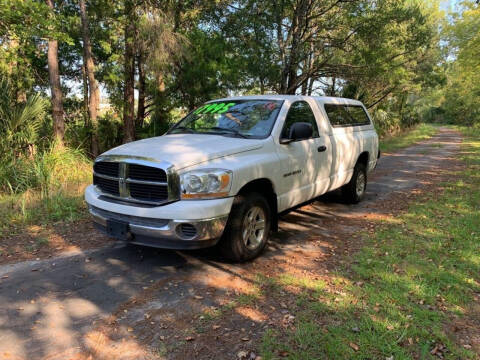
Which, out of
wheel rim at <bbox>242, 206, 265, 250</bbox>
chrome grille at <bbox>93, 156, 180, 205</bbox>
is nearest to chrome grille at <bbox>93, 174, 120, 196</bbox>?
chrome grille at <bbox>93, 156, 180, 205</bbox>

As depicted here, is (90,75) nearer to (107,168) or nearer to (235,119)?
(235,119)

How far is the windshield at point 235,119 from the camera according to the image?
15.0ft

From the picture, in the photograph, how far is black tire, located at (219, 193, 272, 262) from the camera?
382 centimetres

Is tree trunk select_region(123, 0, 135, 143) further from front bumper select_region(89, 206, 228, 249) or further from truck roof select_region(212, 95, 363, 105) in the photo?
front bumper select_region(89, 206, 228, 249)

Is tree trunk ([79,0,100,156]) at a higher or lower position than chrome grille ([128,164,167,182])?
higher

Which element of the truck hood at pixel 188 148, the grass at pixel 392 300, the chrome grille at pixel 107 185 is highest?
the truck hood at pixel 188 148

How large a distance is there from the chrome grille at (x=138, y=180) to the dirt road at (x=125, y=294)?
0.88m

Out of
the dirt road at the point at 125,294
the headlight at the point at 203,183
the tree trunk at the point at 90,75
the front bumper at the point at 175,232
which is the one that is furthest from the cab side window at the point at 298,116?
the tree trunk at the point at 90,75

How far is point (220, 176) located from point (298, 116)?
197 centimetres

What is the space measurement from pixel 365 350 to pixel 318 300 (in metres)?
0.73

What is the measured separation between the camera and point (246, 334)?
288 centimetres

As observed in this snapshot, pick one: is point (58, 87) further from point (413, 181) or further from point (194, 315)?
point (413, 181)

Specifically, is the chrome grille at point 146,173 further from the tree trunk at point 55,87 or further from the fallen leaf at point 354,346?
the tree trunk at point 55,87

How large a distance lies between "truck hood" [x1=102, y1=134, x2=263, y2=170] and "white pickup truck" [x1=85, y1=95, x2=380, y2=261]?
1cm
